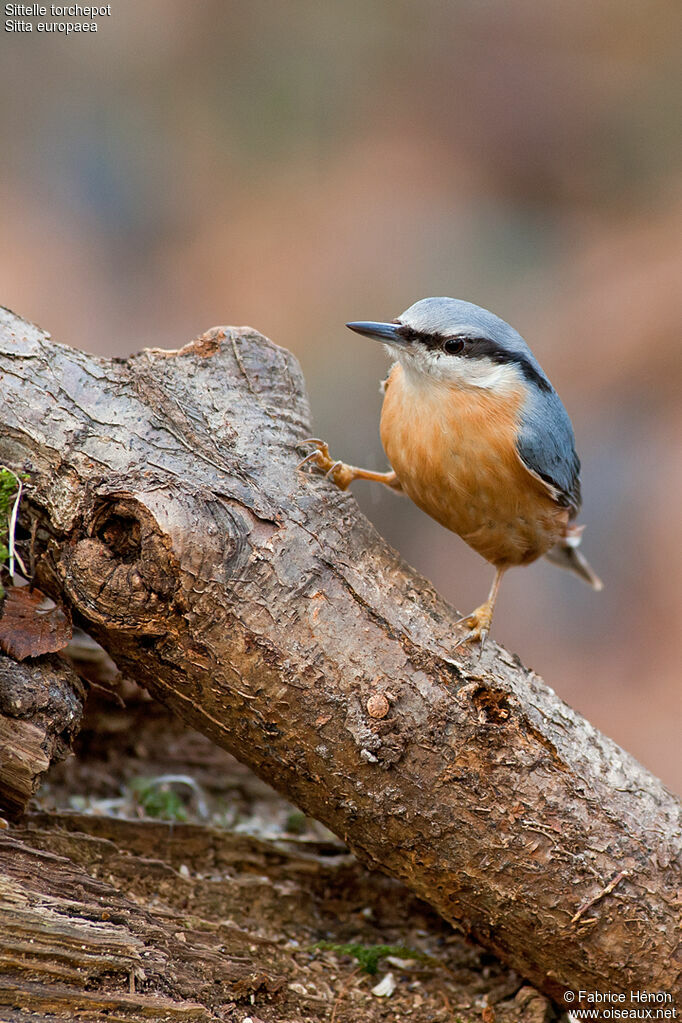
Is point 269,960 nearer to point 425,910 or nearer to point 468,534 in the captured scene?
point 425,910

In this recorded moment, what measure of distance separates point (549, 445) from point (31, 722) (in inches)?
88.4

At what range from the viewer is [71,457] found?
2617 mm

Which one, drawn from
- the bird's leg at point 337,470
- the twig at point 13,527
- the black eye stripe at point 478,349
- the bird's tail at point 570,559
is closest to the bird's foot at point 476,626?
the bird's leg at point 337,470

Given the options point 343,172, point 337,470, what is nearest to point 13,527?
point 337,470

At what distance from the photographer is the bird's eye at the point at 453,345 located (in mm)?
3477

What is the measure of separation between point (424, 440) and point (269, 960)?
75.7 inches

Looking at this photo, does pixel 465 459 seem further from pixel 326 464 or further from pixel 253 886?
pixel 253 886

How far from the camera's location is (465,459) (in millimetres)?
3465

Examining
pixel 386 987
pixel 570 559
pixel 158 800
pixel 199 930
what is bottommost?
pixel 386 987

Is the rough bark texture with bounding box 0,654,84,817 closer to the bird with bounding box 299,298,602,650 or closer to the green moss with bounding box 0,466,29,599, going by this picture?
the green moss with bounding box 0,466,29,599

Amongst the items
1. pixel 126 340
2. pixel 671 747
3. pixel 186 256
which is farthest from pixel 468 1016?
pixel 186 256

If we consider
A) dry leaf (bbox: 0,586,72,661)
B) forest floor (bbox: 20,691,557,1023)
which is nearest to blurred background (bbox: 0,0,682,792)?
forest floor (bbox: 20,691,557,1023)

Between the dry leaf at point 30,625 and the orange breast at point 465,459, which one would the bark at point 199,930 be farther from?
the orange breast at point 465,459

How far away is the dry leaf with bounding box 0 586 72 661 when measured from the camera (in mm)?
2594
